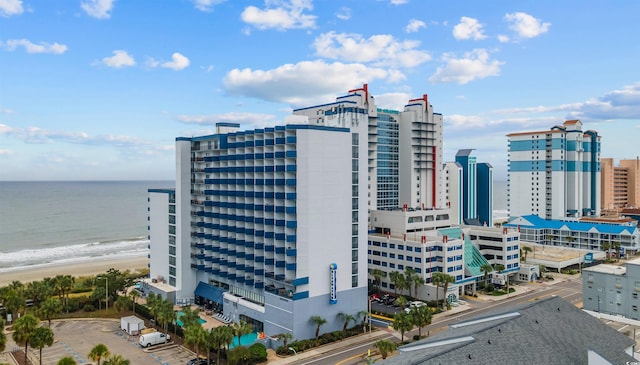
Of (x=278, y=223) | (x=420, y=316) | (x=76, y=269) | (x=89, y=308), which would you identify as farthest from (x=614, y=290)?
(x=76, y=269)

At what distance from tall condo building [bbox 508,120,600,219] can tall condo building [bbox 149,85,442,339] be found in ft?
329

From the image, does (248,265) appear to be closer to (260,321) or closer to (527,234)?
(260,321)

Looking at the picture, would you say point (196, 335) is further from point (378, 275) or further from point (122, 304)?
point (378, 275)

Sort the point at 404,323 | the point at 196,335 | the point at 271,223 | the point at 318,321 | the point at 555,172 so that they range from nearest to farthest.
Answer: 1. the point at 196,335
2. the point at 404,323
3. the point at 318,321
4. the point at 271,223
5. the point at 555,172

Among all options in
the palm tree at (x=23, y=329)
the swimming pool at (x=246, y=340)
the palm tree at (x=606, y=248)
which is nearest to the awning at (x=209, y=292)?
the swimming pool at (x=246, y=340)

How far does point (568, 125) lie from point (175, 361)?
467 ft

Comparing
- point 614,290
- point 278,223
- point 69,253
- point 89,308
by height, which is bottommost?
point 69,253

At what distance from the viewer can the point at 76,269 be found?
11712 cm

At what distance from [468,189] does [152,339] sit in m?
109

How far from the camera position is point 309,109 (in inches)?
3962

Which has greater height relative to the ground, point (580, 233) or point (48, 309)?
point (580, 233)

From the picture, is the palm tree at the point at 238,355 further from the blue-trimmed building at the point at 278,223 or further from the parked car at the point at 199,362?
the blue-trimmed building at the point at 278,223

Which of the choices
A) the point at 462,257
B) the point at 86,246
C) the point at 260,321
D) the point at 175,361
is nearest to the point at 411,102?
the point at 462,257

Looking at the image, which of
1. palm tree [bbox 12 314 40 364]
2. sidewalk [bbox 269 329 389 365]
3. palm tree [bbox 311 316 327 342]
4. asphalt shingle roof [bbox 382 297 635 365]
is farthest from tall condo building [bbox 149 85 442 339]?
palm tree [bbox 12 314 40 364]
